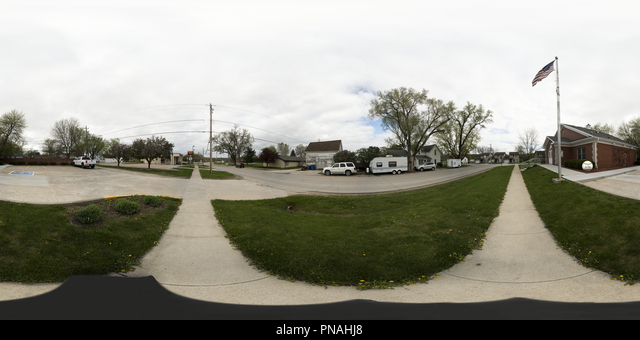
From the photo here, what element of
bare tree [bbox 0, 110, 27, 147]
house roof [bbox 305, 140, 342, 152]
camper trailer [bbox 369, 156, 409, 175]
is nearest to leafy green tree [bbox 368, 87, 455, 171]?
camper trailer [bbox 369, 156, 409, 175]

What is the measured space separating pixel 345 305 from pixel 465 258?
360 centimetres

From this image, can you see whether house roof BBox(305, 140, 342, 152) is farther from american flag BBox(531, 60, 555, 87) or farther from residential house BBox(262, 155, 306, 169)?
american flag BBox(531, 60, 555, 87)

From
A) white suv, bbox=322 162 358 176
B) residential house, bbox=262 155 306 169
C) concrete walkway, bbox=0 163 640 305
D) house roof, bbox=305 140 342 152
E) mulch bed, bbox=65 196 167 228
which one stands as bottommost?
concrete walkway, bbox=0 163 640 305

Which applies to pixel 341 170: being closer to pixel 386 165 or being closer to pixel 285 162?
pixel 386 165

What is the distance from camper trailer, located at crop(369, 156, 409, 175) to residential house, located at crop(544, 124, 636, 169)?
1763 centimetres

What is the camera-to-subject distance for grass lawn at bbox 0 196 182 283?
4844 mm

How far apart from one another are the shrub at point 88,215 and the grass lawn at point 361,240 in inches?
135

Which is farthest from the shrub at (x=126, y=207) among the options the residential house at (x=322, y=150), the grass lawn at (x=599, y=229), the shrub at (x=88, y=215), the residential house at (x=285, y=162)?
the residential house at (x=322, y=150)

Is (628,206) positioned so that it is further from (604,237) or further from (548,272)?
(548,272)

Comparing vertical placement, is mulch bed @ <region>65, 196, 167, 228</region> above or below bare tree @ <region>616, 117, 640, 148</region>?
below

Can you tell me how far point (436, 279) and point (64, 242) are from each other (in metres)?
8.29

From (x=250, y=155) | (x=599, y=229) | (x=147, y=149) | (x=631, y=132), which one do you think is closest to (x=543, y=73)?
(x=599, y=229)

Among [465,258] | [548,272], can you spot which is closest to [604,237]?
[548,272]

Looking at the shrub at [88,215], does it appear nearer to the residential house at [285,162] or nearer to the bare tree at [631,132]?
the residential house at [285,162]
